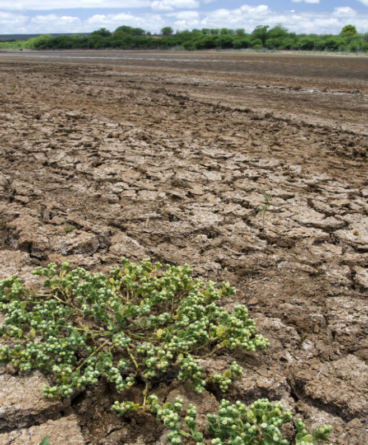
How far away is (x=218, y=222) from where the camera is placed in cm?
314

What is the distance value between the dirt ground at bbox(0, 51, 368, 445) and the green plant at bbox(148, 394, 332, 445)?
0.56ft

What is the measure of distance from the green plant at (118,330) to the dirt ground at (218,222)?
11 centimetres

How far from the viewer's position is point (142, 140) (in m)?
5.06

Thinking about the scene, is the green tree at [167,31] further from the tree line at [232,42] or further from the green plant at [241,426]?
the green plant at [241,426]

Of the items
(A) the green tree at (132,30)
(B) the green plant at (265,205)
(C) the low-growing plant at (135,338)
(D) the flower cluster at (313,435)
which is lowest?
(D) the flower cluster at (313,435)

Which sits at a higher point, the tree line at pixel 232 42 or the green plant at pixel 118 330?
the tree line at pixel 232 42

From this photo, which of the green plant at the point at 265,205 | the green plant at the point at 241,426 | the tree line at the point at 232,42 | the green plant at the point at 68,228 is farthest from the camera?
the tree line at the point at 232,42

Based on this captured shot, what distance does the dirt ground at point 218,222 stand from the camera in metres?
1.74

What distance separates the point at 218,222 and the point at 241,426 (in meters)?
1.90

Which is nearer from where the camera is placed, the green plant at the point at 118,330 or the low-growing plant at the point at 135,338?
the low-growing plant at the point at 135,338

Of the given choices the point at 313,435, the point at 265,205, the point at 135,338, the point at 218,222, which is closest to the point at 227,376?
the point at 313,435

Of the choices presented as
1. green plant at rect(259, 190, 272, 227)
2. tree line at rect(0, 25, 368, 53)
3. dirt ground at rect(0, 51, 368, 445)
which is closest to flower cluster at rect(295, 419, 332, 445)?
dirt ground at rect(0, 51, 368, 445)

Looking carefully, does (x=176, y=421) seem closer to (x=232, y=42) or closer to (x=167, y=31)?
(x=232, y=42)

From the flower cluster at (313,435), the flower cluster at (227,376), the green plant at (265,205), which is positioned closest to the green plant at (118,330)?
the flower cluster at (227,376)
